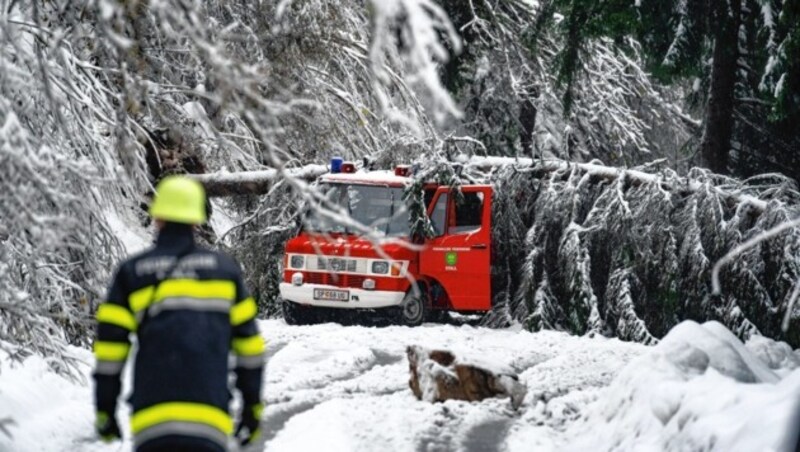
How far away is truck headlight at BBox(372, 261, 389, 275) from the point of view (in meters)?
15.7

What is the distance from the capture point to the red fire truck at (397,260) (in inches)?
619

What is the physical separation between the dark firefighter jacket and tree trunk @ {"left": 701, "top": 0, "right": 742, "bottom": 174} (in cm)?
1080

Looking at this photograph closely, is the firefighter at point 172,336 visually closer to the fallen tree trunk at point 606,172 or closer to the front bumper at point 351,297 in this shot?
the fallen tree trunk at point 606,172

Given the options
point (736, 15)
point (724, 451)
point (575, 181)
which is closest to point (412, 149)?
point (575, 181)

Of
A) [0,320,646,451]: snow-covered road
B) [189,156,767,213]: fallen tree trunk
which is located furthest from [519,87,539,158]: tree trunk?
[0,320,646,451]: snow-covered road

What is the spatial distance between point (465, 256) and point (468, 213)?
2.21 feet

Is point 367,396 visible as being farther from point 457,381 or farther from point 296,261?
point 296,261

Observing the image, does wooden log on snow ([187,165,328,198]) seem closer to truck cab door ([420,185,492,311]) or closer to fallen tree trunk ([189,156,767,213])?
fallen tree trunk ([189,156,767,213])

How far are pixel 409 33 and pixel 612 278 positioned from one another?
37.7 ft

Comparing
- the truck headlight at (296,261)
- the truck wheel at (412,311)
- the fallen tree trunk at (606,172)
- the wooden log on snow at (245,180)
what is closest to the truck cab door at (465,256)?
the truck wheel at (412,311)

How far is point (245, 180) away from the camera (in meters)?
18.1

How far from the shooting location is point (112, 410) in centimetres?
455

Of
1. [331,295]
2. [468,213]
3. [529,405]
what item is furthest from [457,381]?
[468,213]

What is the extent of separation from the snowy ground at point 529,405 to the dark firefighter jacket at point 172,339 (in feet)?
7.87
